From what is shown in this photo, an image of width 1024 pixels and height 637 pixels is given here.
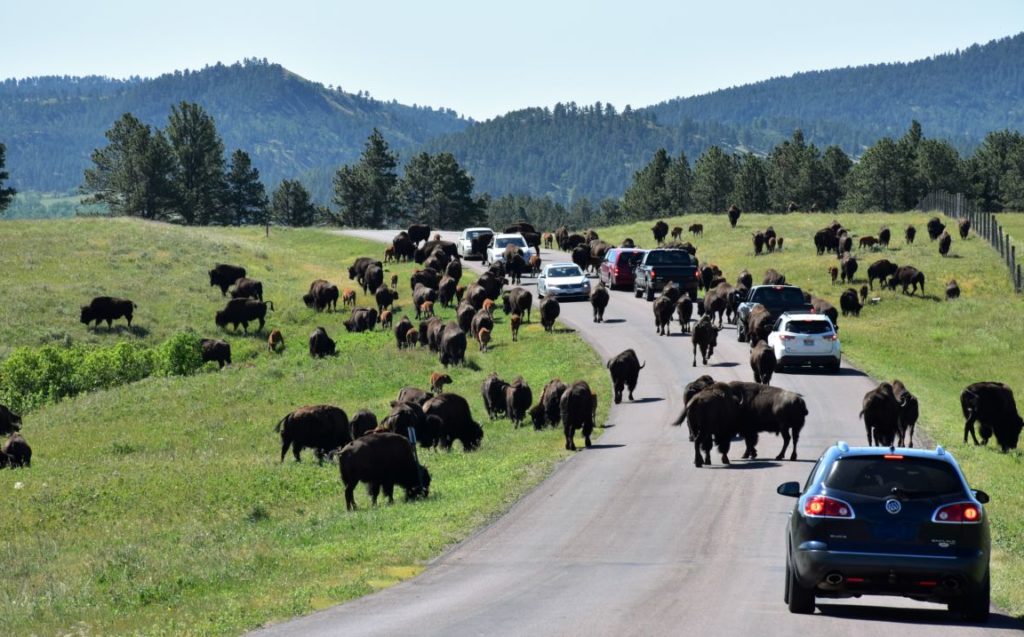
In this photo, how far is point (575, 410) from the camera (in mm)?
30422

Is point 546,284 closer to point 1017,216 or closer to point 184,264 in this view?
point 184,264

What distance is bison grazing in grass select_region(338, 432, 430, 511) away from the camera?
978 inches

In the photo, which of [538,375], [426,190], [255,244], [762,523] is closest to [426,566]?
[762,523]

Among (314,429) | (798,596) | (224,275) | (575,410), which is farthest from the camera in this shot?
(224,275)

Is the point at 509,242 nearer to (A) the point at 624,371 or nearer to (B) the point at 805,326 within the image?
(B) the point at 805,326

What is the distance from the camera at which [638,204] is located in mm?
175875

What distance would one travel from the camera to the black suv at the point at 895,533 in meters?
13.2

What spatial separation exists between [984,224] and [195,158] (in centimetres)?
8868

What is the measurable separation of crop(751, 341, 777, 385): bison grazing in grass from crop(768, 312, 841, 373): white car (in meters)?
4.19

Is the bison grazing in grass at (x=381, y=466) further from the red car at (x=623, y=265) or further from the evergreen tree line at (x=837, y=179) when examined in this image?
the evergreen tree line at (x=837, y=179)

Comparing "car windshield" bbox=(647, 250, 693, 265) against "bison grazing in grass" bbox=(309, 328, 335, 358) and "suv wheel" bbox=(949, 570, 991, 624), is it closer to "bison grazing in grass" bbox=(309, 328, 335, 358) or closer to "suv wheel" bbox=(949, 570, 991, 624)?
"bison grazing in grass" bbox=(309, 328, 335, 358)

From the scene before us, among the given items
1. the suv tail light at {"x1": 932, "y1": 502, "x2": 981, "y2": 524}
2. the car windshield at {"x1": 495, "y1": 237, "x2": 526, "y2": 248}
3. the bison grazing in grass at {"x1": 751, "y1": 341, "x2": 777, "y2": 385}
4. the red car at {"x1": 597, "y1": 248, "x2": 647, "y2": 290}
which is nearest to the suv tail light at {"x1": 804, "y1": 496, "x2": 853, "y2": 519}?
the suv tail light at {"x1": 932, "y1": 502, "x2": 981, "y2": 524}

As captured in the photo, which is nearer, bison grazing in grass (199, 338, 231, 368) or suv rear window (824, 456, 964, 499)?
suv rear window (824, 456, 964, 499)

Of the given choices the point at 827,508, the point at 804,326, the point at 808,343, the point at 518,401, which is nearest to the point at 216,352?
the point at 518,401
